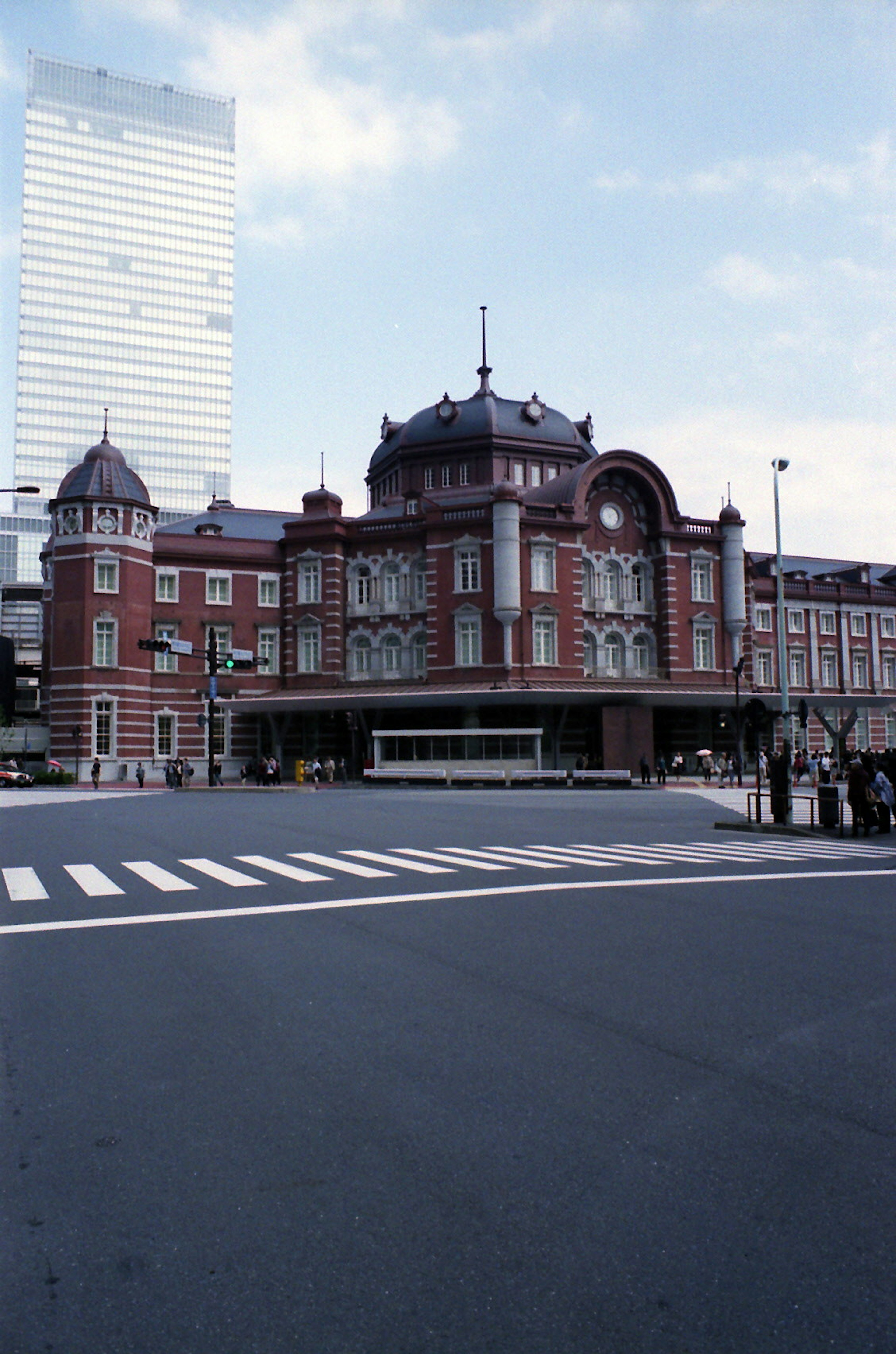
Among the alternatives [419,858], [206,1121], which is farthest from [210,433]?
[206,1121]

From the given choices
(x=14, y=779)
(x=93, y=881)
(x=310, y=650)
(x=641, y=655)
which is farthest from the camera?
(x=310, y=650)

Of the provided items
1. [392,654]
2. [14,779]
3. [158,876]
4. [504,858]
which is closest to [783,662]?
[504,858]

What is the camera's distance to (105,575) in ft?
165

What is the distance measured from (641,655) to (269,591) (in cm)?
2014

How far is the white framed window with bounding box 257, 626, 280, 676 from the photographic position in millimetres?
53625

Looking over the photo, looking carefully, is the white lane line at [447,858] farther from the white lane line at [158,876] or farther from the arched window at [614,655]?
the arched window at [614,655]

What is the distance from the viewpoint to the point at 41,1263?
3.27 meters

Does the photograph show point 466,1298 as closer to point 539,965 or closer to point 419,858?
point 539,965

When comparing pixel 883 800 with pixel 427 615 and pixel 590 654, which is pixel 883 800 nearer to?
pixel 590 654

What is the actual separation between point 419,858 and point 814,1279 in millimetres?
11566

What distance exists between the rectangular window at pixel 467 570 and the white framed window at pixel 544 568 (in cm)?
273

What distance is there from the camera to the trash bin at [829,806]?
1984cm

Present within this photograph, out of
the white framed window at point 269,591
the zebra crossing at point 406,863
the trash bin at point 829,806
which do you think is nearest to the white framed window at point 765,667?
the white framed window at point 269,591

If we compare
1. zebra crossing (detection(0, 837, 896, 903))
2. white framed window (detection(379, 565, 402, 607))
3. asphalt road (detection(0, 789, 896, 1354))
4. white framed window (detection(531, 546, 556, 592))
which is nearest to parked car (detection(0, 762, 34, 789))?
white framed window (detection(379, 565, 402, 607))
